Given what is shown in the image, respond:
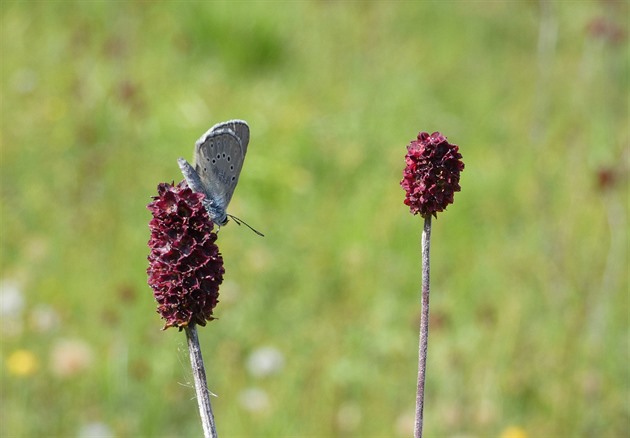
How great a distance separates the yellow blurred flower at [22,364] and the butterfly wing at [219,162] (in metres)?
2.41

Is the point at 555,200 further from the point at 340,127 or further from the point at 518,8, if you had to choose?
the point at 518,8

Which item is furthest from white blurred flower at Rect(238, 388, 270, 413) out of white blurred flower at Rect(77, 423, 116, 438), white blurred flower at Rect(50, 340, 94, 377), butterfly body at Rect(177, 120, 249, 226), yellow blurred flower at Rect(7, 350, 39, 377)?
butterfly body at Rect(177, 120, 249, 226)

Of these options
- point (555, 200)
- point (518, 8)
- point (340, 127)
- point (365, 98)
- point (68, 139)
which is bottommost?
point (555, 200)

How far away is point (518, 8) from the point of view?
9430mm

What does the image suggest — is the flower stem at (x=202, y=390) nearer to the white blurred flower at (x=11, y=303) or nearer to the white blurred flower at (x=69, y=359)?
the white blurred flower at (x=69, y=359)

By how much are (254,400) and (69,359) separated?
2.77 ft

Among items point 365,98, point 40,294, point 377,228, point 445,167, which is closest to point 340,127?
point 365,98

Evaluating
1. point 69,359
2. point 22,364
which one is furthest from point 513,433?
point 22,364

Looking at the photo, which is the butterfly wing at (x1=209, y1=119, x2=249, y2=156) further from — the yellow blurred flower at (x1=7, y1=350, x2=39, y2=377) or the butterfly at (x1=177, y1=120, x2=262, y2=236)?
the yellow blurred flower at (x1=7, y1=350, x2=39, y2=377)

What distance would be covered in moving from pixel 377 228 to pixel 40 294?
6.64ft

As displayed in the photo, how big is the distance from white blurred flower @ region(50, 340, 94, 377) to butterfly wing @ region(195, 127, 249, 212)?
239cm

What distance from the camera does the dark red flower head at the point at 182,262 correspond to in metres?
1.19

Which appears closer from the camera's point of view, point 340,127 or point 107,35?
point 340,127

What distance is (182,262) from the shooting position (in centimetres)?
119
